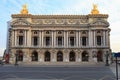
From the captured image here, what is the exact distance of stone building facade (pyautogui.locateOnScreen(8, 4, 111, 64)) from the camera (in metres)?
108

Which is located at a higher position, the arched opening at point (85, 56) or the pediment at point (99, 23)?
the pediment at point (99, 23)

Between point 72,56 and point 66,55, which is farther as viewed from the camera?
point 72,56

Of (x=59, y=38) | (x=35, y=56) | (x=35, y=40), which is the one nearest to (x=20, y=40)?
(x=35, y=40)

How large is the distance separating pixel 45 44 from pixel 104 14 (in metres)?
25.4

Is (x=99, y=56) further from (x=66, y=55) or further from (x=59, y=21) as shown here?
(x=59, y=21)

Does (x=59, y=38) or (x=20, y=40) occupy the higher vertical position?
(x=59, y=38)

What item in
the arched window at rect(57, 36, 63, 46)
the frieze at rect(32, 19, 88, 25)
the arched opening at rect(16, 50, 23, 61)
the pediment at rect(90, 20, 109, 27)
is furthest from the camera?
the frieze at rect(32, 19, 88, 25)

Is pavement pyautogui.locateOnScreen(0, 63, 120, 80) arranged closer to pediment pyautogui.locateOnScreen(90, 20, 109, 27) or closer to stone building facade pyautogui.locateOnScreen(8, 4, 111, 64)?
stone building facade pyautogui.locateOnScreen(8, 4, 111, 64)

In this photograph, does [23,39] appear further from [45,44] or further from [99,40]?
[99,40]

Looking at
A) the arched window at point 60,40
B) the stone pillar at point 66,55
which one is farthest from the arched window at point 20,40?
the stone pillar at point 66,55

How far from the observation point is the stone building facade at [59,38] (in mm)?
108500

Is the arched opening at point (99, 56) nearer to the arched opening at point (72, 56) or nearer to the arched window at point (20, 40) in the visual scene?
the arched opening at point (72, 56)

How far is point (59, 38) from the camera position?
11288 cm

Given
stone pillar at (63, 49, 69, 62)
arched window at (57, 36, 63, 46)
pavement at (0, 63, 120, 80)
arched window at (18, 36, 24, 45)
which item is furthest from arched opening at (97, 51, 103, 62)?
pavement at (0, 63, 120, 80)
